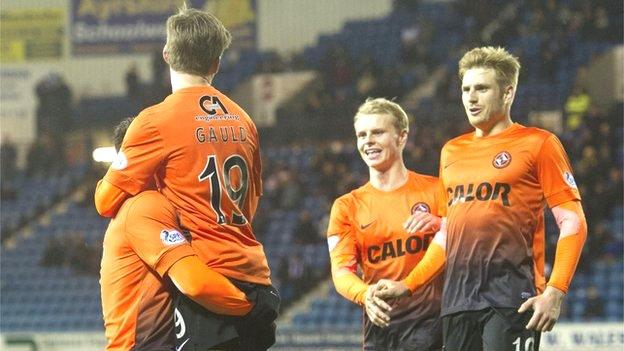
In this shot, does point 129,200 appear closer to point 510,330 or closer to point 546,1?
point 510,330

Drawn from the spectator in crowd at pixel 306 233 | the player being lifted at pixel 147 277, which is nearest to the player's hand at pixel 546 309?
the player being lifted at pixel 147 277

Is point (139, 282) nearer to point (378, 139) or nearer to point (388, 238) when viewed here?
point (388, 238)

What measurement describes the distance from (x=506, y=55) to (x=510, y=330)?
122cm

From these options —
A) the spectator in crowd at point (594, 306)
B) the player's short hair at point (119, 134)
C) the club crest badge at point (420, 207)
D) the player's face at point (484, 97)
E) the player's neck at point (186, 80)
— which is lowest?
the spectator in crowd at point (594, 306)

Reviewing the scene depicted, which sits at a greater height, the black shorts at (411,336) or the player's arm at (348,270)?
the player's arm at (348,270)

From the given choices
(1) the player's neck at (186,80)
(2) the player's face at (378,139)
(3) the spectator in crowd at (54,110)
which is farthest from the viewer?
(3) the spectator in crowd at (54,110)

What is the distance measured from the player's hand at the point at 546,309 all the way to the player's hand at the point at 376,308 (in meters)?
0.68

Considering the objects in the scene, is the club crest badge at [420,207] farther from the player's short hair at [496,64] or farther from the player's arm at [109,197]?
the player's arm at [109,197]

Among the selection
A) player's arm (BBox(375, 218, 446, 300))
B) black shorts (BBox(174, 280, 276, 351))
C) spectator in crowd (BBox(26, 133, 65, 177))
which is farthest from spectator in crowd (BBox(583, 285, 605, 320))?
spectator in crowd (BBox(26, 133, 65, 177))

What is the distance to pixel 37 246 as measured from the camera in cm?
2106

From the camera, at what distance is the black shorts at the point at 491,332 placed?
439cm

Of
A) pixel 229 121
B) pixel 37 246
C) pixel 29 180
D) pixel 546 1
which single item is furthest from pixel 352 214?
pixel 29 180

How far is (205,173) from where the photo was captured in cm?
383

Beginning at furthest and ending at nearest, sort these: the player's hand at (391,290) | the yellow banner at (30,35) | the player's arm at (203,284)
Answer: the yellow banner at (30,35) < the player's hand at (391,290) < the player's arm at (203,284)
